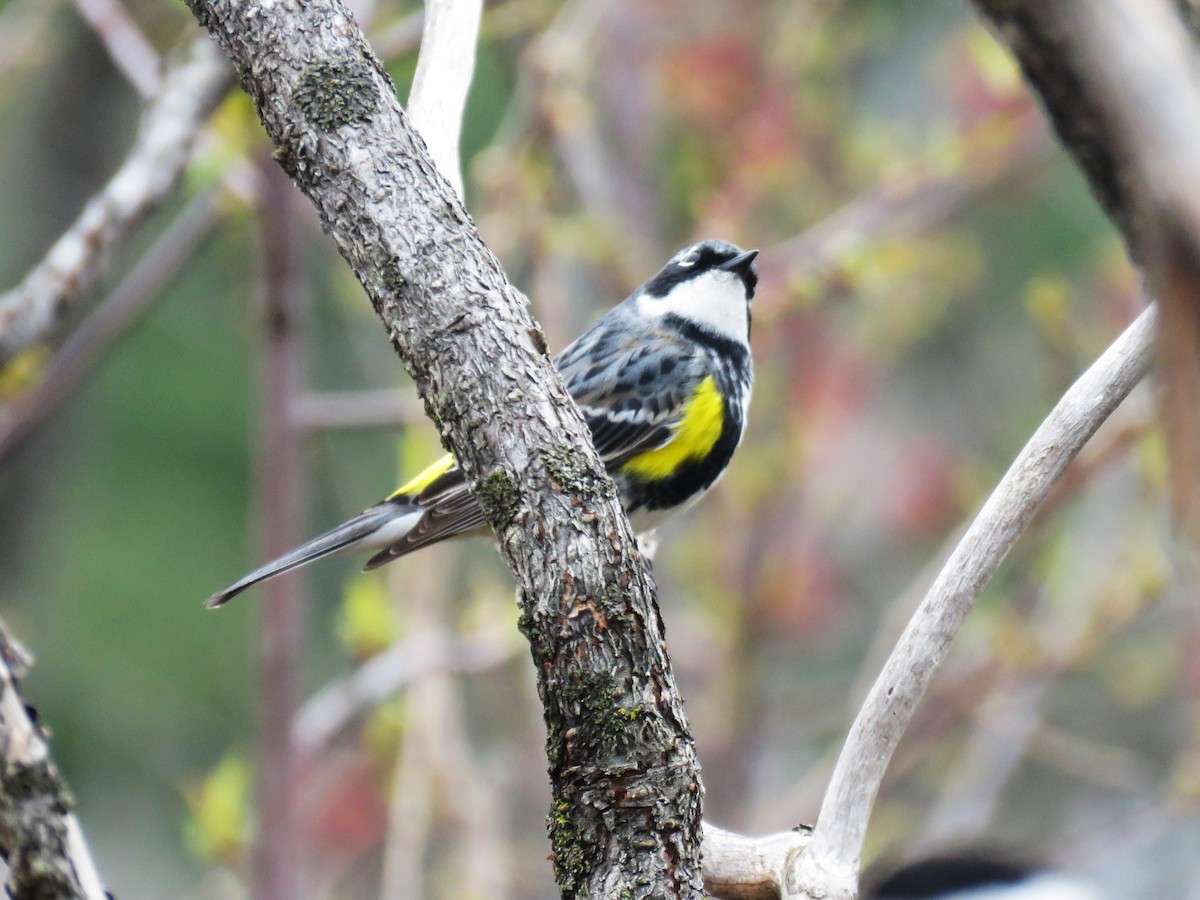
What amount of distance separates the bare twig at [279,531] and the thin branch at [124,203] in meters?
0.50

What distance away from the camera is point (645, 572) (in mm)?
1342

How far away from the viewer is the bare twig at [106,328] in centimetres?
314

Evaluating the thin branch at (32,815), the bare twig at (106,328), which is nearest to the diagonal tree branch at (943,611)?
the thin branch at (32,815)

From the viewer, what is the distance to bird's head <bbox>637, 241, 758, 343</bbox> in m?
3.36

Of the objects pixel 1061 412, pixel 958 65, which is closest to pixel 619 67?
pixel 958 65

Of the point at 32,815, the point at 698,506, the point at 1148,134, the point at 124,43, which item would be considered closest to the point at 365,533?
the point at 124,43

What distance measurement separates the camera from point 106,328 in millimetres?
3150

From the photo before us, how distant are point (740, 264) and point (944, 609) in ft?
6.50

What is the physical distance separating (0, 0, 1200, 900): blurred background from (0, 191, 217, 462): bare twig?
41 millimetres

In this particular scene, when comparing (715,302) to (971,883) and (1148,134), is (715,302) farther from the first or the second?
(1148,134)

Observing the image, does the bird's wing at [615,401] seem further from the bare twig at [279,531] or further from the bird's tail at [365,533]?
the bare twig at [279,531]

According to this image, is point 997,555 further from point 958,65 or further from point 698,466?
point 958,65

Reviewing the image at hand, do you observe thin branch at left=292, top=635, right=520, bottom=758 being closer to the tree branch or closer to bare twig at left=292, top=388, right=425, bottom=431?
bare twig at left=292, top=388, right=425, bottom=431

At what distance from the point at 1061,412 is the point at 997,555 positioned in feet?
0.58
